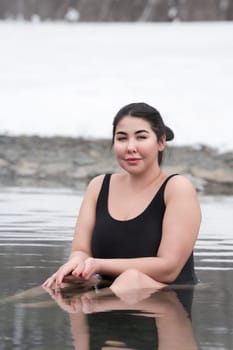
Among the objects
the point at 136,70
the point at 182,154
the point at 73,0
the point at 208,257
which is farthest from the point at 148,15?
the point at 208,257

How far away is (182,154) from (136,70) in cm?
588

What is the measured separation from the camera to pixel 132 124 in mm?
6742

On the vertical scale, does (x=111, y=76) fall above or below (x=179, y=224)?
below

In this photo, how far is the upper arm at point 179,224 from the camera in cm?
658

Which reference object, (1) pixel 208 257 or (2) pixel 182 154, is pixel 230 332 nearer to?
Result: (1) pixel 208 257

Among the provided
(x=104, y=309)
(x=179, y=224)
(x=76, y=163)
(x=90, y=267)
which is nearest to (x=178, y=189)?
(x=179, y=224)

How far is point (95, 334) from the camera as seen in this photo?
521cm

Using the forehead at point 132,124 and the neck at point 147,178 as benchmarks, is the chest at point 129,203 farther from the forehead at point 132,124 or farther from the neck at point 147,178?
the forehead at point 132,124

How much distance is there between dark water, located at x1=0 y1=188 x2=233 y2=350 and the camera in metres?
5.08

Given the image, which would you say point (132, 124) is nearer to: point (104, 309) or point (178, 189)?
point (178, 189)

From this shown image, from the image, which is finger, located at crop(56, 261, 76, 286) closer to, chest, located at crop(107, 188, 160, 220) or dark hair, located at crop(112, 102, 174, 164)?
chest, located at crop(107, 188, 160, 220)

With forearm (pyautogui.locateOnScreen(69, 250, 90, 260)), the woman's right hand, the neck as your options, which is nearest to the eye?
the neck

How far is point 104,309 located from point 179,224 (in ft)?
2.76

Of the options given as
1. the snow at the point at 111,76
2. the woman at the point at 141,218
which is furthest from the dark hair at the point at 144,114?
the snow at the point at 111,76
